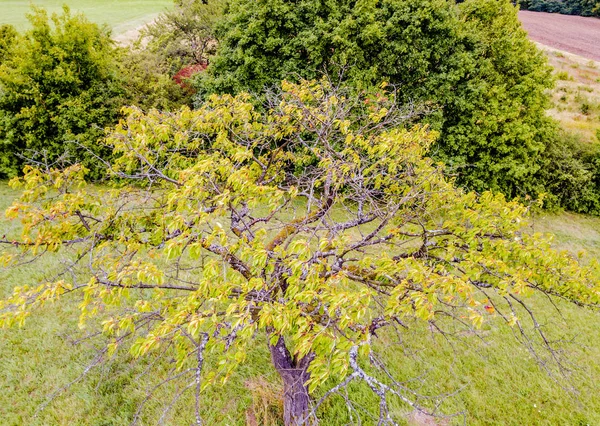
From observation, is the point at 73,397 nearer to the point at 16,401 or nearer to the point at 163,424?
the point at 16,401

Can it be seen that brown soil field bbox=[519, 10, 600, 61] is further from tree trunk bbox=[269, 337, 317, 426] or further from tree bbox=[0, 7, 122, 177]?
tree trunk bbox=[269, 337, 317, 426]

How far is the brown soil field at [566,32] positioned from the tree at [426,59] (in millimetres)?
23354

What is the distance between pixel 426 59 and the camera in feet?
40.5

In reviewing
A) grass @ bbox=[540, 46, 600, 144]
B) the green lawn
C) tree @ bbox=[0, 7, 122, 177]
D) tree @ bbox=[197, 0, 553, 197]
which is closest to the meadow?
tree @ bbox=[0, 7, 122, 177]

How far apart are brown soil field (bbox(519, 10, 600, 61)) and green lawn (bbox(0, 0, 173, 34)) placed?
33.7 m

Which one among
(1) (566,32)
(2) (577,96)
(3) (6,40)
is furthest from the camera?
(1) (566,32)

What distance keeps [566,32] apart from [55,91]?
142ft

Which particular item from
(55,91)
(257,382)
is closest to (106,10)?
(55,91)

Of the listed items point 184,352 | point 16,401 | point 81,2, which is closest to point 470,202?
point 184,352

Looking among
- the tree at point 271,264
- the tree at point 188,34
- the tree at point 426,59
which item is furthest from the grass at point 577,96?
the tree at point 188,34

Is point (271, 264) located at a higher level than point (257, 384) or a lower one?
higher

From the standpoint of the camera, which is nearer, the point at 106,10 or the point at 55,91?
the point at 55,91

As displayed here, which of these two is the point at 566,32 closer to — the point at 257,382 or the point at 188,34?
the point at 188,34

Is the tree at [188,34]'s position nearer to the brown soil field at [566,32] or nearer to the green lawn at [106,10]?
the green lawn at [106,10]
